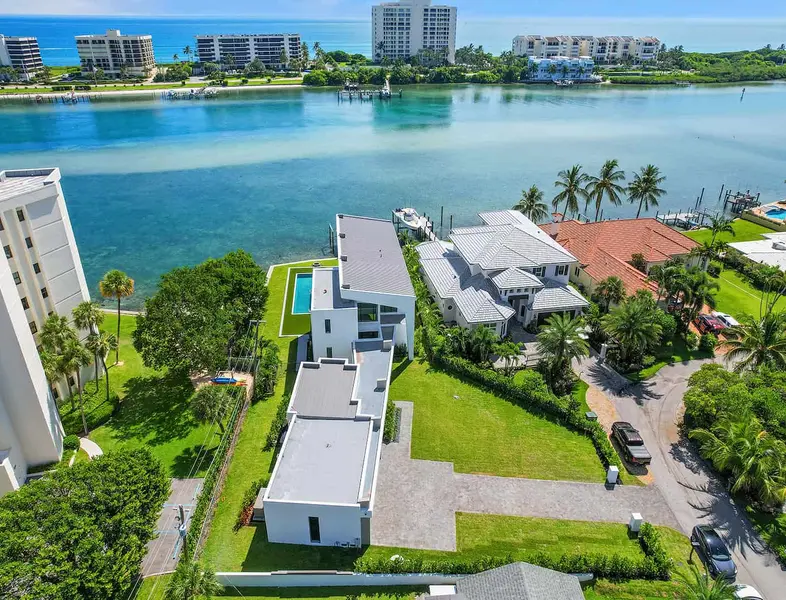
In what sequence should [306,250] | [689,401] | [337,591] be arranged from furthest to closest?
[306,250] → [689,401] → [337,591]

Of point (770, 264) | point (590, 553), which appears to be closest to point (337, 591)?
point (590, 553)

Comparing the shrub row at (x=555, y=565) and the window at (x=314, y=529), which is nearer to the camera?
the shrub row at (x=555, y=565)

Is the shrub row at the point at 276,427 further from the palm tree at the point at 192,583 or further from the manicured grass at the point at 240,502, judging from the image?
the palm tree at the point at 192,583

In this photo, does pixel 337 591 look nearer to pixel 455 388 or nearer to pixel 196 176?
pixel 455 388

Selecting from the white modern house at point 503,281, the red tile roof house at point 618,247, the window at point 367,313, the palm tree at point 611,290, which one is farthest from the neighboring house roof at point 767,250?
the window at point 367,313

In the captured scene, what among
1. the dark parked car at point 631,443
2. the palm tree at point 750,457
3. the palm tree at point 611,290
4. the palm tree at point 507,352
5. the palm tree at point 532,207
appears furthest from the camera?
the palm tree at point 532,207

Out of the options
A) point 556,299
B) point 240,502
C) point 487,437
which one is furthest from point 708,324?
point 240,502

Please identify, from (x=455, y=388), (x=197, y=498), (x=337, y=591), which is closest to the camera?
(x=337, y=591)

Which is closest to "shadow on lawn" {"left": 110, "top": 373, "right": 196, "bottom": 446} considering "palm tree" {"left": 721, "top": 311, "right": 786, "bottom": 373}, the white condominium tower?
the white condominium tower
